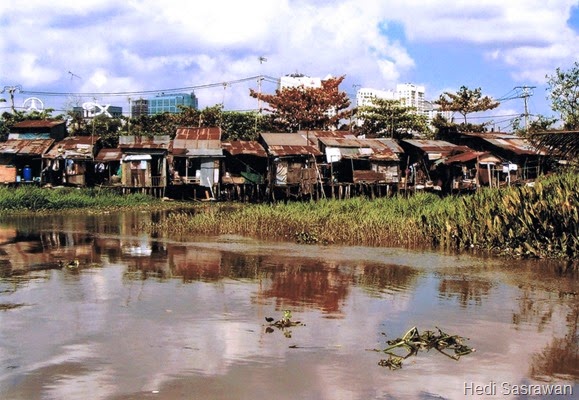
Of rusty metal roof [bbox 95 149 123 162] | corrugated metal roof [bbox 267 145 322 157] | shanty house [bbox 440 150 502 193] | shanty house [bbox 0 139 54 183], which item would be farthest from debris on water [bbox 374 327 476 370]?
shanty house [bbox 0 139 54 183]

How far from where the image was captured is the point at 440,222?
59.6 ft

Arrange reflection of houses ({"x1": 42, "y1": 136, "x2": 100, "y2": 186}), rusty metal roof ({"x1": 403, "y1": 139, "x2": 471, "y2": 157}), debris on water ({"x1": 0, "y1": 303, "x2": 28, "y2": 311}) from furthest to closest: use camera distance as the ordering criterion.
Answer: rusty metal roof ({"x1": 403, "y1": 139, "x2": 471, "y2": 157}), reflection of houses ({"x1": 42, "y1": 136, "x2": 100, "y2": 186}), debris on water ({"x1": 0, "y1": 303, "x2": 28, "y2": 311})

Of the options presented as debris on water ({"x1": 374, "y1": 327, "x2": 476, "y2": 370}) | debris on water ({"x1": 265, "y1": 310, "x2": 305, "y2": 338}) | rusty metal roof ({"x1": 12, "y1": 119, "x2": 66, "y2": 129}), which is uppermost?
rusty metal roof ({"x1": 12, "y1": 119, "x2": 66, "y2": 129})

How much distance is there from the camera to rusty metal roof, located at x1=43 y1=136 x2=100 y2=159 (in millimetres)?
34844

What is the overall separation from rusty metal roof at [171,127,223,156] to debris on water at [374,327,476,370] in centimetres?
2677

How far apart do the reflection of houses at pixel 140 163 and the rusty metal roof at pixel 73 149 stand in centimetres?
199

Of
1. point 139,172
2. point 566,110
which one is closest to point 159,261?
point 139,172

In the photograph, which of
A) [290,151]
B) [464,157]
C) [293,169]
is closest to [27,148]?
[290,151]

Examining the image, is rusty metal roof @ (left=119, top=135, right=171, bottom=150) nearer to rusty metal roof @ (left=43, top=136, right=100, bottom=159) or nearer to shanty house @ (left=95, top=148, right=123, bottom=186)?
shanty house @ (left=95, top=148, right=123, bottom=186)

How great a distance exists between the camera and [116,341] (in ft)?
27.3

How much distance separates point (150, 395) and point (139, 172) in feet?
95.8

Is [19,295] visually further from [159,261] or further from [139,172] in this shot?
[139,172]

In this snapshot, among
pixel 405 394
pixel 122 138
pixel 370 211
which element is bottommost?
pixel 405 394

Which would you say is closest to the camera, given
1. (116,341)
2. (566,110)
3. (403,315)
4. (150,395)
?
(150,395)
